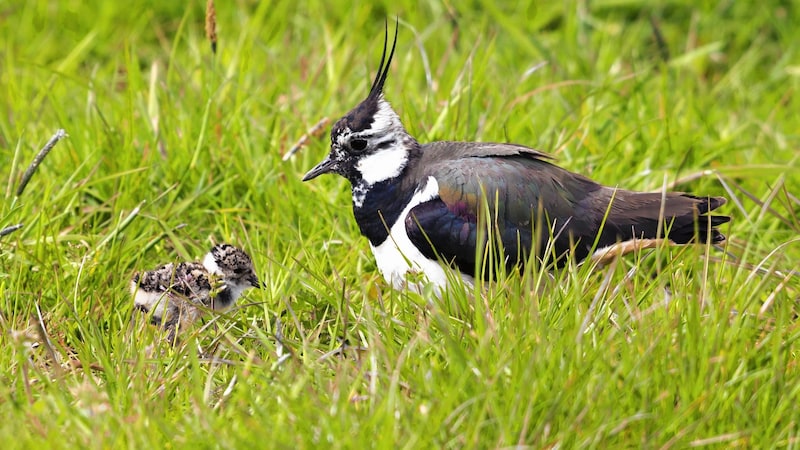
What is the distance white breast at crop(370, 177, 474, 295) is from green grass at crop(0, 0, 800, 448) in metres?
0.18

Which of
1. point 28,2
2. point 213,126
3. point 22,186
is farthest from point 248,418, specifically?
point 28,2

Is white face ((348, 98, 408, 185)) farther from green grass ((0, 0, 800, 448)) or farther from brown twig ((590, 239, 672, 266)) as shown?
brown twig ((590, 239, 672, 266))

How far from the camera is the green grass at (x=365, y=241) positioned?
3.35 meters

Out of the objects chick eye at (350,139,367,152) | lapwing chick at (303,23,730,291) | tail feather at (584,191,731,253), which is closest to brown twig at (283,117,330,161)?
lapwing chick at (303,23,730,291)

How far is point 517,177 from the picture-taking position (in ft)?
14.9

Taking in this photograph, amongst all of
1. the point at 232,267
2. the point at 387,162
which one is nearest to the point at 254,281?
the point at 232,267

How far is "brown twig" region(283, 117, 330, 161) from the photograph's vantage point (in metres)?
5.26

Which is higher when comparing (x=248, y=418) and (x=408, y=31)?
(x=408, y=31)

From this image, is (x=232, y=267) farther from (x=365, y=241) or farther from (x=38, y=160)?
(x=38, y=160)

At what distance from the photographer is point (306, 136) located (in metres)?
5.30

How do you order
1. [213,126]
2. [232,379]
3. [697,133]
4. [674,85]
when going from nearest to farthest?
1. [232,379]
2. [213,126]
3. [697,133]
4. [674,85]

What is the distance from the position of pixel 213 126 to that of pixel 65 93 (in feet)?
4.49

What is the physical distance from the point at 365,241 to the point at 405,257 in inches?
29.2

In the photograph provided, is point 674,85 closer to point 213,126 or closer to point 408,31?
point 408,31
